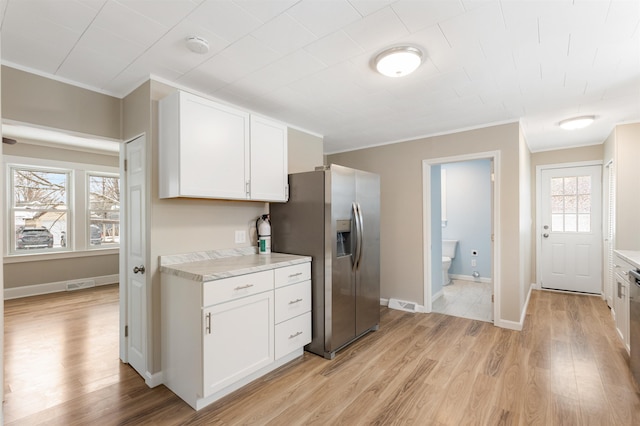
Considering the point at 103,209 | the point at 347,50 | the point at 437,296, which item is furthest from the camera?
the point at 103,209

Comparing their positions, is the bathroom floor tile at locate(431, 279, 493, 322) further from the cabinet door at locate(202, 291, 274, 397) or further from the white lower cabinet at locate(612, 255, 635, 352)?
the cabinet door at locate(202, 291, 274, 397)

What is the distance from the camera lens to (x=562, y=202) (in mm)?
5125

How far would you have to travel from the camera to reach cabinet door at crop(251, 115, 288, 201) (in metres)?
2.88

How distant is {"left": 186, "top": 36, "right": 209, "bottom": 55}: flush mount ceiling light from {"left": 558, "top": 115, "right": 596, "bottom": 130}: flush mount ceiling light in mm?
3805

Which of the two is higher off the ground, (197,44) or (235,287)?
(197,44)

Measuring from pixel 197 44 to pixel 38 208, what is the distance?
16.9 ft

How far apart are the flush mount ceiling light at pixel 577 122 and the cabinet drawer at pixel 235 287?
3655mm

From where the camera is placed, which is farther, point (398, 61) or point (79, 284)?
point (79, 284)

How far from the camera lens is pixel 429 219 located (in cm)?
420

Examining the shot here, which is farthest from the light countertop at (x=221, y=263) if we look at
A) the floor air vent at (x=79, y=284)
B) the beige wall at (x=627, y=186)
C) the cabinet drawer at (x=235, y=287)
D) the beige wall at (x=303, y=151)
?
the floor air vent at (x=79, y=284)

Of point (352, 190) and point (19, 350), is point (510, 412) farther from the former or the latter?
point (19, 350)

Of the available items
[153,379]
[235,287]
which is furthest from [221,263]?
[153,379]

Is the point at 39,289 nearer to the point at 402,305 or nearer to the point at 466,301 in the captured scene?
the point at 402,305

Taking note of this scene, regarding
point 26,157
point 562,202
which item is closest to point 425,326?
point 562,202
